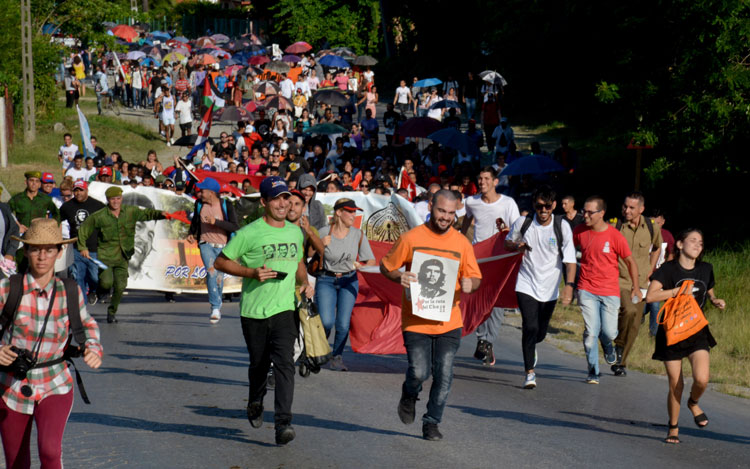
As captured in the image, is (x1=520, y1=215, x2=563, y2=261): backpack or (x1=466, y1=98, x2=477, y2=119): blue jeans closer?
(x1=520, y1=215, x2=563, y2=261): backpack

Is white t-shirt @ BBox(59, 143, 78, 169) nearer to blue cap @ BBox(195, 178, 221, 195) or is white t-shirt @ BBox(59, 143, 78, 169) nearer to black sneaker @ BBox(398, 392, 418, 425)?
blue cap @ BBox(195, 178, 221, 195)

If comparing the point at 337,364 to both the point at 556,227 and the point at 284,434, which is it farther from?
the point at 284,434

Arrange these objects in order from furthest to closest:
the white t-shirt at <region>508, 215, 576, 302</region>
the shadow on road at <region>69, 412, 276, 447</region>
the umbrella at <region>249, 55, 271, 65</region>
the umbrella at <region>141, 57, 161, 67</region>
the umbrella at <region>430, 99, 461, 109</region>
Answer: the umbrella at <region>141, 57, 161, 67</region>, the umbrella at <region>249, 55, 271, 65</region>, the umbrella at <region>430, 99, 461, 109</region>, the white t-shirt at <region>508, 215, 576, 302</region>, the shadow on road at <region>69, 412, 276, 447</region>

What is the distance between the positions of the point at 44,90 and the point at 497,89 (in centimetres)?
1996

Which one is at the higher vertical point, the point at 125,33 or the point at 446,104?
the point at 125,33

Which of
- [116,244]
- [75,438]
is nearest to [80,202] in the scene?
[116,244]

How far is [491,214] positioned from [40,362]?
23.6ft

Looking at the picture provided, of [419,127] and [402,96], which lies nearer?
[419,127]

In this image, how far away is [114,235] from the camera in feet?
46.8

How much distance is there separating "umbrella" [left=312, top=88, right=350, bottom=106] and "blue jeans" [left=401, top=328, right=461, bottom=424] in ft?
76.9

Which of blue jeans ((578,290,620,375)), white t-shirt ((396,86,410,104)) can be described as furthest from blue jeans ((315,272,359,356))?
white t-shirt ((396,86,410,104))

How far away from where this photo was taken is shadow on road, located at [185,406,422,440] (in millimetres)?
8438

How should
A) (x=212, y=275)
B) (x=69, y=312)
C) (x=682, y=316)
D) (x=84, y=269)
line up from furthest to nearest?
1. (x=84, y=269)
2. (x=212, y=275)
3. (x=682, y=316)
4. (x=69, y=312)

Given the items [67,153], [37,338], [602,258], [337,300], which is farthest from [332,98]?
[37,338]
